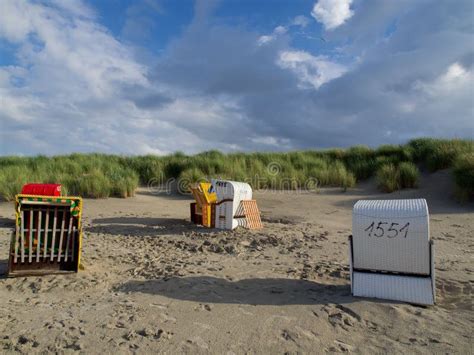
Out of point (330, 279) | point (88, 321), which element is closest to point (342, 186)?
point (330, 279)

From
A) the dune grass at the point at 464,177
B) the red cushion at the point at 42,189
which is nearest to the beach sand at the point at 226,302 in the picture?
the red cushion at the point at 42,189

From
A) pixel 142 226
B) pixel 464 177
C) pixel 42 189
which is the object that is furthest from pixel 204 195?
pixel 464 177

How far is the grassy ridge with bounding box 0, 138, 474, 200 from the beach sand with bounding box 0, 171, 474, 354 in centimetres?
598

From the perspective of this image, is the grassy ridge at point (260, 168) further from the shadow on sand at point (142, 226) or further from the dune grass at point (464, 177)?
the shadow on sand at point (142, 226)

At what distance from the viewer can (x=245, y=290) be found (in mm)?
5391

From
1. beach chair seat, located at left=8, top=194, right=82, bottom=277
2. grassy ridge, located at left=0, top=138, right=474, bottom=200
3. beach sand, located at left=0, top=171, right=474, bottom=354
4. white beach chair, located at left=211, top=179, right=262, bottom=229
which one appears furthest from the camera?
grassy ridge, located at left=0, top=138, right=474, bottom=200

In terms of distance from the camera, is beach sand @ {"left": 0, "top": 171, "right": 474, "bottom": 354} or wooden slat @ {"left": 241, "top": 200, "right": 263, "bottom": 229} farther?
wooden slat @ {"left": 241, "top": 200, "right": 263, "bottom": 229}

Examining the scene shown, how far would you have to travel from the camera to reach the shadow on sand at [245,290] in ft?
16.3

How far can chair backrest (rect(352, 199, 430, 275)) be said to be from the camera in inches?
190

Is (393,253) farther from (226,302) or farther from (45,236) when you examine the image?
(45,236)

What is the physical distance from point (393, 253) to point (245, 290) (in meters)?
1.95

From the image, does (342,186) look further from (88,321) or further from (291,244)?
(88,321)

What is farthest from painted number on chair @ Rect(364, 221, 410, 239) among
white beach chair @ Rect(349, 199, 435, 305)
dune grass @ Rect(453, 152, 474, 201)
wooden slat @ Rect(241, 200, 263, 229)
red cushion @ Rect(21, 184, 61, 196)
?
dune grass @ Rect(453, 152, 474, 201)

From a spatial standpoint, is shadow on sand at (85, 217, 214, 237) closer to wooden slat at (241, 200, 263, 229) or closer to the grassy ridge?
wooden slat at (241, 200, 263, 229)
